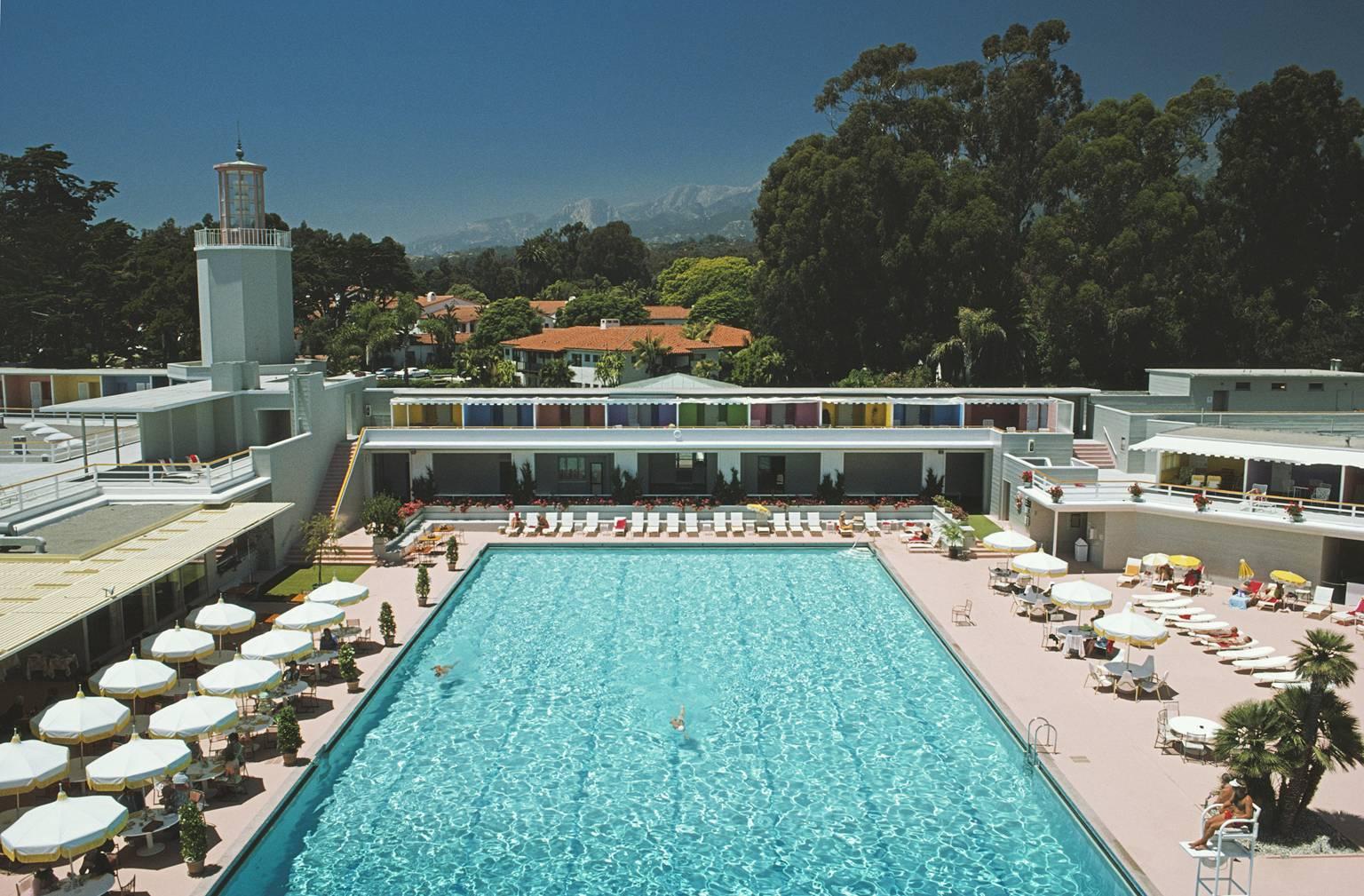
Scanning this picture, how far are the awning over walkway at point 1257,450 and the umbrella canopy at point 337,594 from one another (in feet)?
79.3

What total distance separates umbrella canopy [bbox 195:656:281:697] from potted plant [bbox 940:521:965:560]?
2082cm

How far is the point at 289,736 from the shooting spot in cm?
1758

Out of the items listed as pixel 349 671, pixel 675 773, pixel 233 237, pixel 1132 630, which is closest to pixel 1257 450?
pixel 1132 630

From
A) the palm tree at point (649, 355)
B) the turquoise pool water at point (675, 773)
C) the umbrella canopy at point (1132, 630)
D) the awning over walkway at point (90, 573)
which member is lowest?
the turquoise pool water at point (675, 773)

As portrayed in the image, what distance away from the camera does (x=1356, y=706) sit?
19719 millimetres

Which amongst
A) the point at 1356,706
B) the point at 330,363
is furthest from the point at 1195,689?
the point at 330,363

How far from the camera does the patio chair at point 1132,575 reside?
94.8 feet

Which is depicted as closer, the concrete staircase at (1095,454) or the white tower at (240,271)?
the white tower at (240,271)

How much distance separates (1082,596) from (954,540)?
329 inches

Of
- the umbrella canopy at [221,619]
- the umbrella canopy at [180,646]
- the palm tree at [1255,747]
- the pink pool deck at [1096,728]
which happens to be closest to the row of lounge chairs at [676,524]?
the pink pool deck at [1096,728]

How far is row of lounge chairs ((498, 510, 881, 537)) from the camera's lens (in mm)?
35219

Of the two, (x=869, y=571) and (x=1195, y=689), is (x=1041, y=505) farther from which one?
(x=1195, y=689)

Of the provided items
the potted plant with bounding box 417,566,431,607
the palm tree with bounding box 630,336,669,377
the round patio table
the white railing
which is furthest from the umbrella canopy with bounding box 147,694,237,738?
the palm tree with bounding box 630,336,669,377

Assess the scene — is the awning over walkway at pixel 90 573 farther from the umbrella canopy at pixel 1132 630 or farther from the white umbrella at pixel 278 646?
the umbrella canopy at pixel 1132 630
